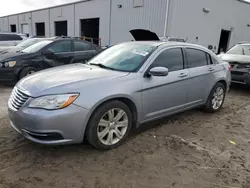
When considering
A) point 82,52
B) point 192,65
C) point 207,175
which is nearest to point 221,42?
point 82,52

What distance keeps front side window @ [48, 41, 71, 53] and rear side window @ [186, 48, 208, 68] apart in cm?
447

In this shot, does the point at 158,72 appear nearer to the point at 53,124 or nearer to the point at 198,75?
the point at 198,75

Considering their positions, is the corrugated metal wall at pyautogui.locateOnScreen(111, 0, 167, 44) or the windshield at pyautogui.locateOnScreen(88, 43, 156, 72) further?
the corrugated metal wall at pyautogui.locateOnScreen(111, 0, 167, 44)

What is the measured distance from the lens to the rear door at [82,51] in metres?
7.47

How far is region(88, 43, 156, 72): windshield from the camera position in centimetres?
345

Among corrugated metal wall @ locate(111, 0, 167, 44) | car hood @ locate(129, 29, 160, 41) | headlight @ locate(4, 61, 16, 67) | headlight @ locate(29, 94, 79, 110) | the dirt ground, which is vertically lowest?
the dirt ground

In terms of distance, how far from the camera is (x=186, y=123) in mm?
4277

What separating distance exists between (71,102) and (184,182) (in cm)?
162

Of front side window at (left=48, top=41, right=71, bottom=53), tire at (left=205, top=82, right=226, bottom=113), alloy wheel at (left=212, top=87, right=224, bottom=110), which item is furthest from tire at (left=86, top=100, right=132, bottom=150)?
front side window at (left=48, top=41, right=71, bottom=53)

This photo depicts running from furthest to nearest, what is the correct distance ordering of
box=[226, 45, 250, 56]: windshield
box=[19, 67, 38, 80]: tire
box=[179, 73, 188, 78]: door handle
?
box=[226, 45, 250, 56]: windshield
box=[19, 67, 38, 80]: tire
box=[179, 73, 188, 78]: door handle

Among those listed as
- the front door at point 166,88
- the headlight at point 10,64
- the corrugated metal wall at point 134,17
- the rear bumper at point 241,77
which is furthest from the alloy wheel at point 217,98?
the corrugated metal wall at point 134,17

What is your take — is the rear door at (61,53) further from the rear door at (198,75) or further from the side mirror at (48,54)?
the rear door at (198,75)

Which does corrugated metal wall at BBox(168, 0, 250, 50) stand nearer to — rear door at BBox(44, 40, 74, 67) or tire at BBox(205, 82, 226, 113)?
rear door at BBox(44, 40, 74, 67)

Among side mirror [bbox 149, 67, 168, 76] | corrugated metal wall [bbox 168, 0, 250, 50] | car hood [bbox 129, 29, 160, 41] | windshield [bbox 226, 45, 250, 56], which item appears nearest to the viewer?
side mirror [bbox 149, 67, 168, 76]
